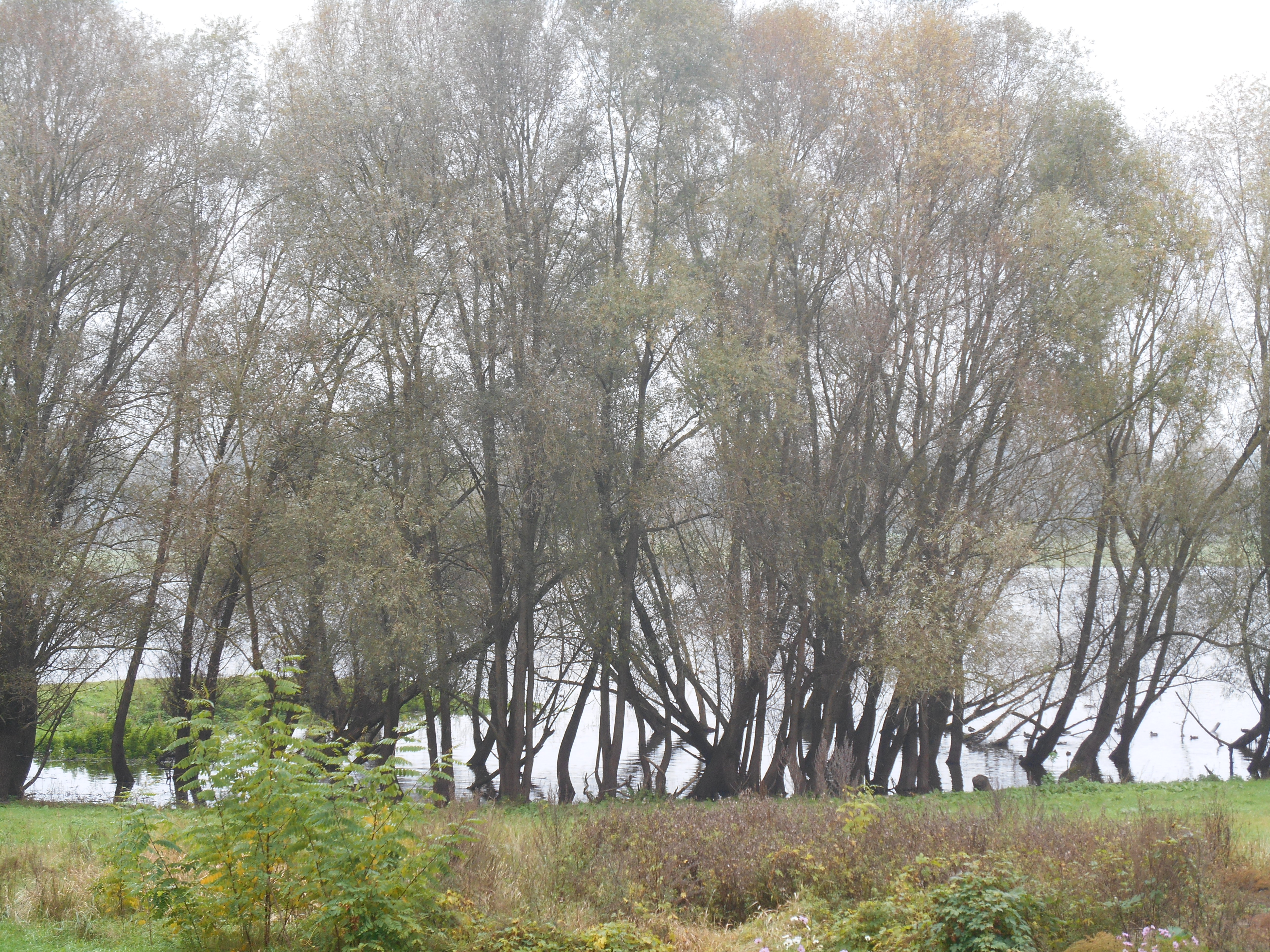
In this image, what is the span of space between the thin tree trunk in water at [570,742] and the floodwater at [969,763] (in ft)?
1.40

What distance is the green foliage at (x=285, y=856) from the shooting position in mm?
5816

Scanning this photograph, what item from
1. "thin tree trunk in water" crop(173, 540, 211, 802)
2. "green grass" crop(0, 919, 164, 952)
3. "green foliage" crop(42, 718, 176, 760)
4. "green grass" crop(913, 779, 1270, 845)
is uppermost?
"thin tree trunk in water" crop(173, 540, 211, 802)

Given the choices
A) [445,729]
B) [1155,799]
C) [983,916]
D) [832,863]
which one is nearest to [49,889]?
[832,863]

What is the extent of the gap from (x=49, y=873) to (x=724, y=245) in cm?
1417

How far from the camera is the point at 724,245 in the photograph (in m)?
17.6

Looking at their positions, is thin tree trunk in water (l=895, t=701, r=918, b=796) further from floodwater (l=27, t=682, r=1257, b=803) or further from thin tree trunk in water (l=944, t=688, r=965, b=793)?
floodwater (l=27, t=682, r=1257, b=803)

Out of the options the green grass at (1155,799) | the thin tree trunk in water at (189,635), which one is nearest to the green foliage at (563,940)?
the green grass at (1155,799)

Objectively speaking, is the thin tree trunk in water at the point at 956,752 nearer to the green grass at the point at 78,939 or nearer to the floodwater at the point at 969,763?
the floodwater at the point at 969,763

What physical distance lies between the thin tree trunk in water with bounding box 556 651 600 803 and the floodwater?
43cm

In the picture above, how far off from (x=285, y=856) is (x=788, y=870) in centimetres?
383

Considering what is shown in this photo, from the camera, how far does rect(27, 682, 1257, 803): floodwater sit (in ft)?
70.1

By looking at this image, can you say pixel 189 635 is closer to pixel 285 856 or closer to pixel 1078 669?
pixel 285 856

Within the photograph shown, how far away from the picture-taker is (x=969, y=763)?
2531cm

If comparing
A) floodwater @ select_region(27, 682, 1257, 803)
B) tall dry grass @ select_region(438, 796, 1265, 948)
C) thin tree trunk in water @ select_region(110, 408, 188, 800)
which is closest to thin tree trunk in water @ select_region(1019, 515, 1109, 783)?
floodwater @ select_region(27, 682, 1257, 803)
